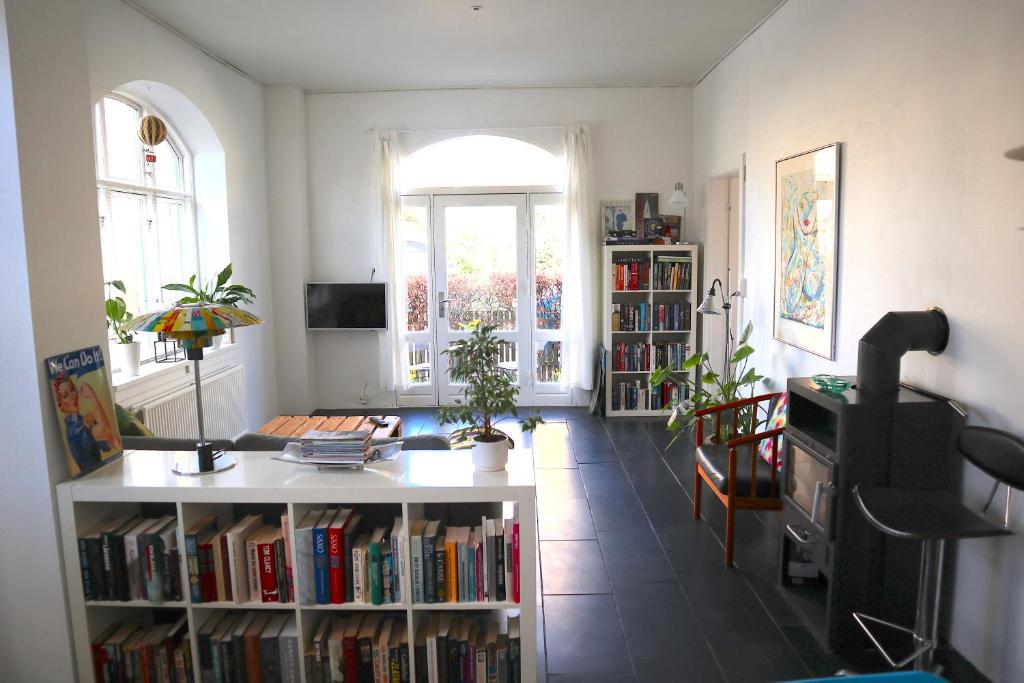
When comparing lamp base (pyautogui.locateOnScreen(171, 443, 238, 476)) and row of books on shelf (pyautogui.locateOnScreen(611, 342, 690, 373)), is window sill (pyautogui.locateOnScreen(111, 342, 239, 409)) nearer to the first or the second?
lamp base (pyautogui.locateOnScreen(171, 443, 238, 476))

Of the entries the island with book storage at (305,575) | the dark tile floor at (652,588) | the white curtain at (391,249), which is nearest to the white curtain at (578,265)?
the white curtain at (391,249)

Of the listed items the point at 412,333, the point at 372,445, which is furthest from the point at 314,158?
the point at 372,445

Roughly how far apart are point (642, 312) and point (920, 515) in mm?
4549

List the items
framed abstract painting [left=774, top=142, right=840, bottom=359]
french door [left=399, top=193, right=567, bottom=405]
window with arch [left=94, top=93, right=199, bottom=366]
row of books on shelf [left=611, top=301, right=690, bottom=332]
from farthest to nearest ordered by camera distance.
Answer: french door [left=399, top=193, right=567, bottom=405], row of books on shelf [left=611, top=301, right=690, bottom=332], window with arch [left=94, top=93, right=199, bottom=366], framed abstract painting [left=774, top=142, right=840, bottom=359]

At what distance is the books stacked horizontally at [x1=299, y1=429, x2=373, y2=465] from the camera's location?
254 centimetres

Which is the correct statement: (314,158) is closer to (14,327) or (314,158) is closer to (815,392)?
(14,327)

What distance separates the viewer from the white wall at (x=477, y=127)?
6.98 metres

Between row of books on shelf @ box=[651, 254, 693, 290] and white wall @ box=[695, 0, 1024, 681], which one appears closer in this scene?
white wall @ box=[695, 0, 1024, 681]

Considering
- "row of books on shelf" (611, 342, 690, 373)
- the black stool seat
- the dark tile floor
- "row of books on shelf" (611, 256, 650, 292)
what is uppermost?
"row of books on shelf" (611, 256, 650, 292)

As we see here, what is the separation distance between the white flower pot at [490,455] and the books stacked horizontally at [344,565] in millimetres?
357

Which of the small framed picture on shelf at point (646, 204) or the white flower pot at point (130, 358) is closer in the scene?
the white flower pot at point (130, 358)

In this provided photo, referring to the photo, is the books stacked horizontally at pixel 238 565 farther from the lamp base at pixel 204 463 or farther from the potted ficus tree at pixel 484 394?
the potted ficus tree at pixel 484 394

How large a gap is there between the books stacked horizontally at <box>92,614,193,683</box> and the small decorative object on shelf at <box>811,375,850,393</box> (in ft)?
8.87

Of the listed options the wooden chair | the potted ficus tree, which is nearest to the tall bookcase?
the wooden chair
